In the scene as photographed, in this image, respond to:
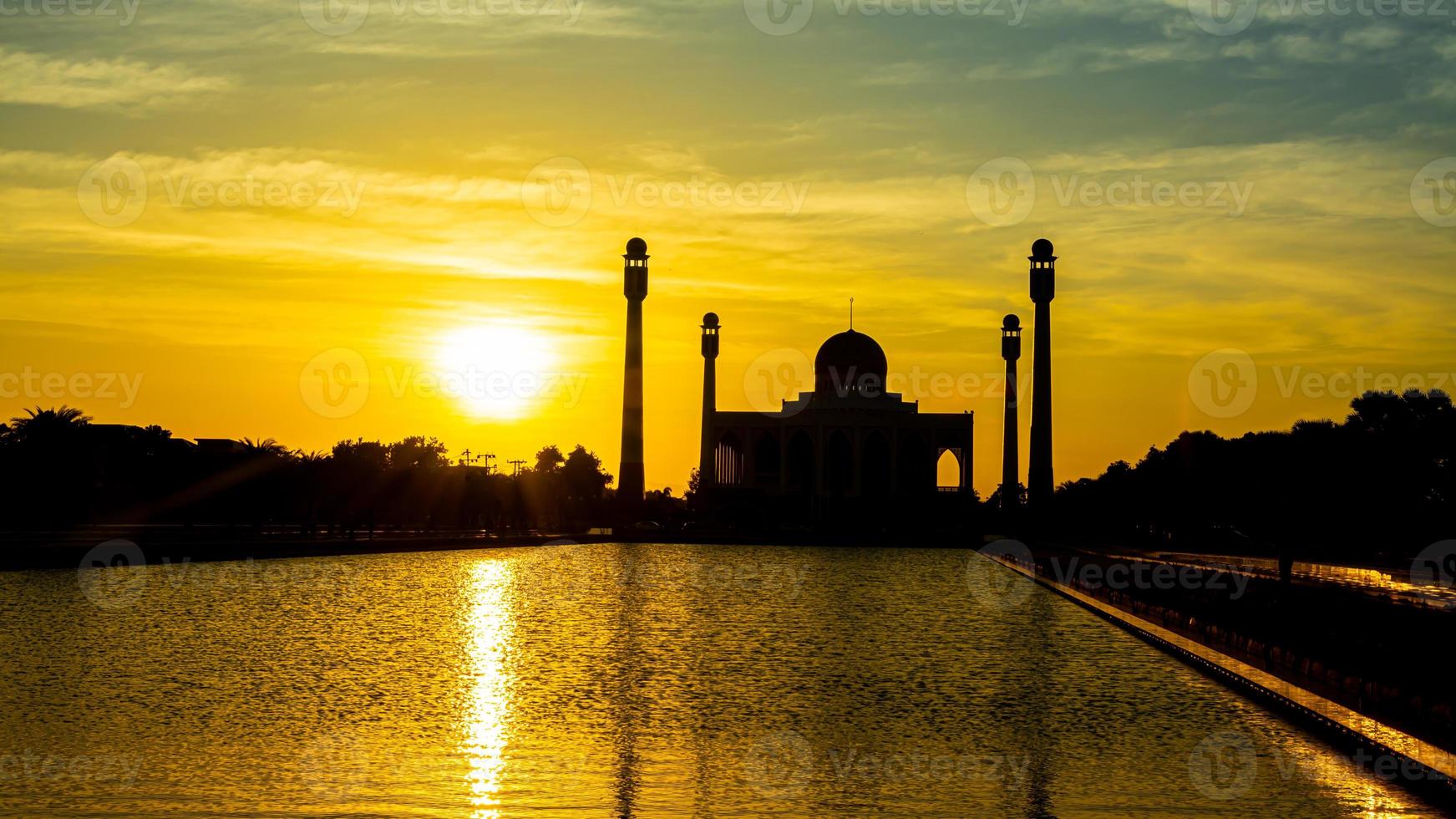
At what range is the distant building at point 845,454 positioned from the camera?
5492 inches

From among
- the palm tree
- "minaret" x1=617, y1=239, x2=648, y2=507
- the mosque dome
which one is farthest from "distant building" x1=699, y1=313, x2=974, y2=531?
the palm tree

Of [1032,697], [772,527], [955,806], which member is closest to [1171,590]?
[1032,697]

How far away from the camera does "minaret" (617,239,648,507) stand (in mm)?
127750

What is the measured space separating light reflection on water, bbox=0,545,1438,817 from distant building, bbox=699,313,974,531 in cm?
9459

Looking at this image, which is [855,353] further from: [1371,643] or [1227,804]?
[1227,804]

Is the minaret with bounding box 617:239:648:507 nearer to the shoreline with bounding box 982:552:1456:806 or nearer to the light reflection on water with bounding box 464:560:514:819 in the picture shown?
the light reflection on water with bounding box 464:560:514:819

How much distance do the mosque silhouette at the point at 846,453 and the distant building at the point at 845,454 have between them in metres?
0.08

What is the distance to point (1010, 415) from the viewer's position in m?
137

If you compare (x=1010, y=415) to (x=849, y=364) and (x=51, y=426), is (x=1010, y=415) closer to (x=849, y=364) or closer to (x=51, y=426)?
(x=849, y=364)

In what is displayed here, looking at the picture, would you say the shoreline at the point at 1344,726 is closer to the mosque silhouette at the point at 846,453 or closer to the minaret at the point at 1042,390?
the minaret at the point at 1042,390

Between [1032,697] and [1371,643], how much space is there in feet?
17.7

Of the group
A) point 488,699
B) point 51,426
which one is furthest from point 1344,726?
point 51,426

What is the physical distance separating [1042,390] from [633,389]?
32905 millimetres

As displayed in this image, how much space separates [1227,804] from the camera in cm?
1639
